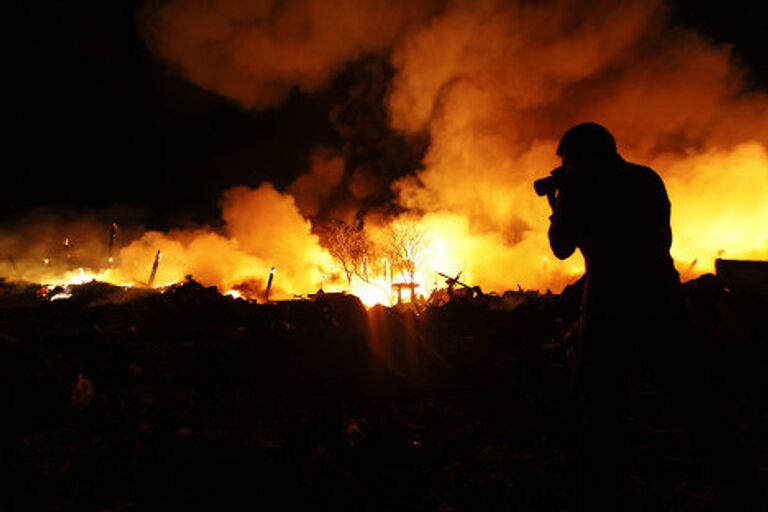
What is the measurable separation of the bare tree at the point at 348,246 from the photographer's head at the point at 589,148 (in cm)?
2926

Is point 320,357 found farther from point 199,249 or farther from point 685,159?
point 199,249

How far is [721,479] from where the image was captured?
2064 millimetres

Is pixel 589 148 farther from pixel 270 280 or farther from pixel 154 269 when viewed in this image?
pixel 154 269

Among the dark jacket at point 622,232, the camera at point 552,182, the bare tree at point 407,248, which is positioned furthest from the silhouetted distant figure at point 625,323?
the bare tree at point 407,248

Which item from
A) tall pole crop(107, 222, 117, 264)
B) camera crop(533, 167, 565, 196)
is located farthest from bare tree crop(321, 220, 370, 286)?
camera crop(533, 167, 565, 196)

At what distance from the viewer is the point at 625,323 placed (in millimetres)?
2246

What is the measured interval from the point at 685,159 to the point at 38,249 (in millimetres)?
42058

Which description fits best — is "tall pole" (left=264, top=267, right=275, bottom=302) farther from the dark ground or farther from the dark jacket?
the dark jacket

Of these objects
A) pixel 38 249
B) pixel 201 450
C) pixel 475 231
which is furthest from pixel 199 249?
pixel 201 450

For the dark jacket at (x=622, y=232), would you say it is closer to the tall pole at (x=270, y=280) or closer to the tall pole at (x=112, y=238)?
the tall pole at (x=270, y=280)

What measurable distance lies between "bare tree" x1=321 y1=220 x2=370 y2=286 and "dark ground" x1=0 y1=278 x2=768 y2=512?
2571 centimetres

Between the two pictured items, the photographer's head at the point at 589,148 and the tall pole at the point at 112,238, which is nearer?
the photographer's head at the point at 589,148

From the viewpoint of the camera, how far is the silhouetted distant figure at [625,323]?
6.91ft

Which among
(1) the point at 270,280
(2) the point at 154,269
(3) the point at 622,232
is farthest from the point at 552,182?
(2) the point at 154,269
